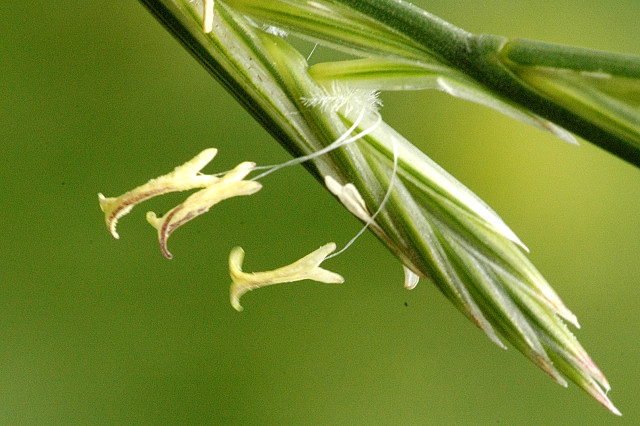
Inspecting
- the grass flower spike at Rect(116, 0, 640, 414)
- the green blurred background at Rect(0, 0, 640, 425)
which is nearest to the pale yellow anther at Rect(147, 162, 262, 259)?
the grass flower spike at Rect(116, 0, 640, 414)

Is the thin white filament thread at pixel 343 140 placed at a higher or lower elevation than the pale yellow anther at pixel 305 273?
higher

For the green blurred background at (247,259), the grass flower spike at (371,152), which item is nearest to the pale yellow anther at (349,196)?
the grass flower spike at (371,152)

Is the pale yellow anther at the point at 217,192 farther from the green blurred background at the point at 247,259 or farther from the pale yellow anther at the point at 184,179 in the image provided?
the green blurred background at the point at 247,259

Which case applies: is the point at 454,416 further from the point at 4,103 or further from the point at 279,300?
the point at 4,103

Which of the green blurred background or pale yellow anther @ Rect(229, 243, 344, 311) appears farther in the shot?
the green blurred background

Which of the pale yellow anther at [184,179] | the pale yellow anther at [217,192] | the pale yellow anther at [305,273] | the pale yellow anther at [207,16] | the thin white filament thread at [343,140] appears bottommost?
the pale yellow anther at [305,273]

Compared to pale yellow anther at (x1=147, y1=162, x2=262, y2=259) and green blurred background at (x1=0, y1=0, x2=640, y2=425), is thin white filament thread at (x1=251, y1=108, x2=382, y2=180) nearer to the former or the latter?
pale yellow anther at (x1=147, y1=162, x2=262, y2=259)

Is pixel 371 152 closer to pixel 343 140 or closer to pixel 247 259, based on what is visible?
pixel 343 140

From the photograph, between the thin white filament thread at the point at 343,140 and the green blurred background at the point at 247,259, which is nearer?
the thin white filament thread at the point at 343,140
